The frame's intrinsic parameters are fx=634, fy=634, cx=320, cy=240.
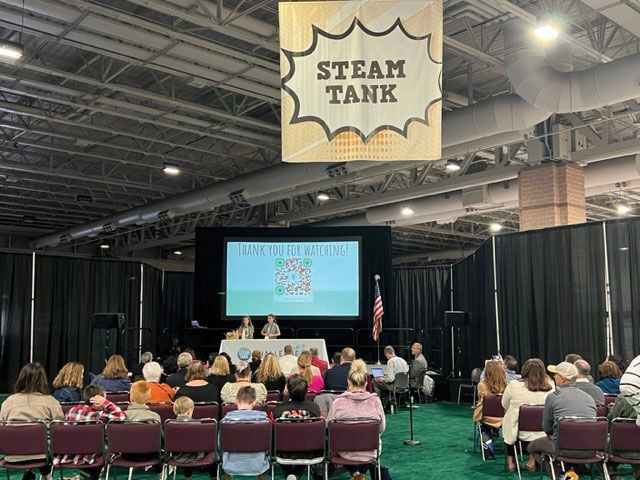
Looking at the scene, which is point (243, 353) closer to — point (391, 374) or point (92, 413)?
point (391, 374)

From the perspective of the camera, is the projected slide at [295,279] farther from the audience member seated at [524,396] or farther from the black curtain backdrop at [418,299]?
the audience member seated at [524,396]

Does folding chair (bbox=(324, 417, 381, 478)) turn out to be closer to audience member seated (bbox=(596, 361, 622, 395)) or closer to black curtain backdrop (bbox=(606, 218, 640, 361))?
audience member seated (bbox=(596, 361, 622, 395))

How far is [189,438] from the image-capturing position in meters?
5.22

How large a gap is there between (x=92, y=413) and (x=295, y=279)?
10.3 metres

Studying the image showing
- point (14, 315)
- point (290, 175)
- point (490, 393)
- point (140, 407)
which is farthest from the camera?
point (14, 315)

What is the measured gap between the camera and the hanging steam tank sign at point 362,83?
4.71 m

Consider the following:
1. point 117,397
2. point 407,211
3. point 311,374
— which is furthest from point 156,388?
point 407,211

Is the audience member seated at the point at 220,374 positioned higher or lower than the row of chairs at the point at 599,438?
higher

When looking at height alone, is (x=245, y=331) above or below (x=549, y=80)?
below

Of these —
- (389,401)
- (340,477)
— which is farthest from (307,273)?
(340,477)

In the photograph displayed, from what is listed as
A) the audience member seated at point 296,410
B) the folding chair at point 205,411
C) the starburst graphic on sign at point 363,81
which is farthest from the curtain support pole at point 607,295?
the folding chair at point 205,411

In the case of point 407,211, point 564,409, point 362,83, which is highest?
point 407,211

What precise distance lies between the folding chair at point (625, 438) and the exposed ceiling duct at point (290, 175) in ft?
18.3

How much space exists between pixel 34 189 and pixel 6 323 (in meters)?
3.85
